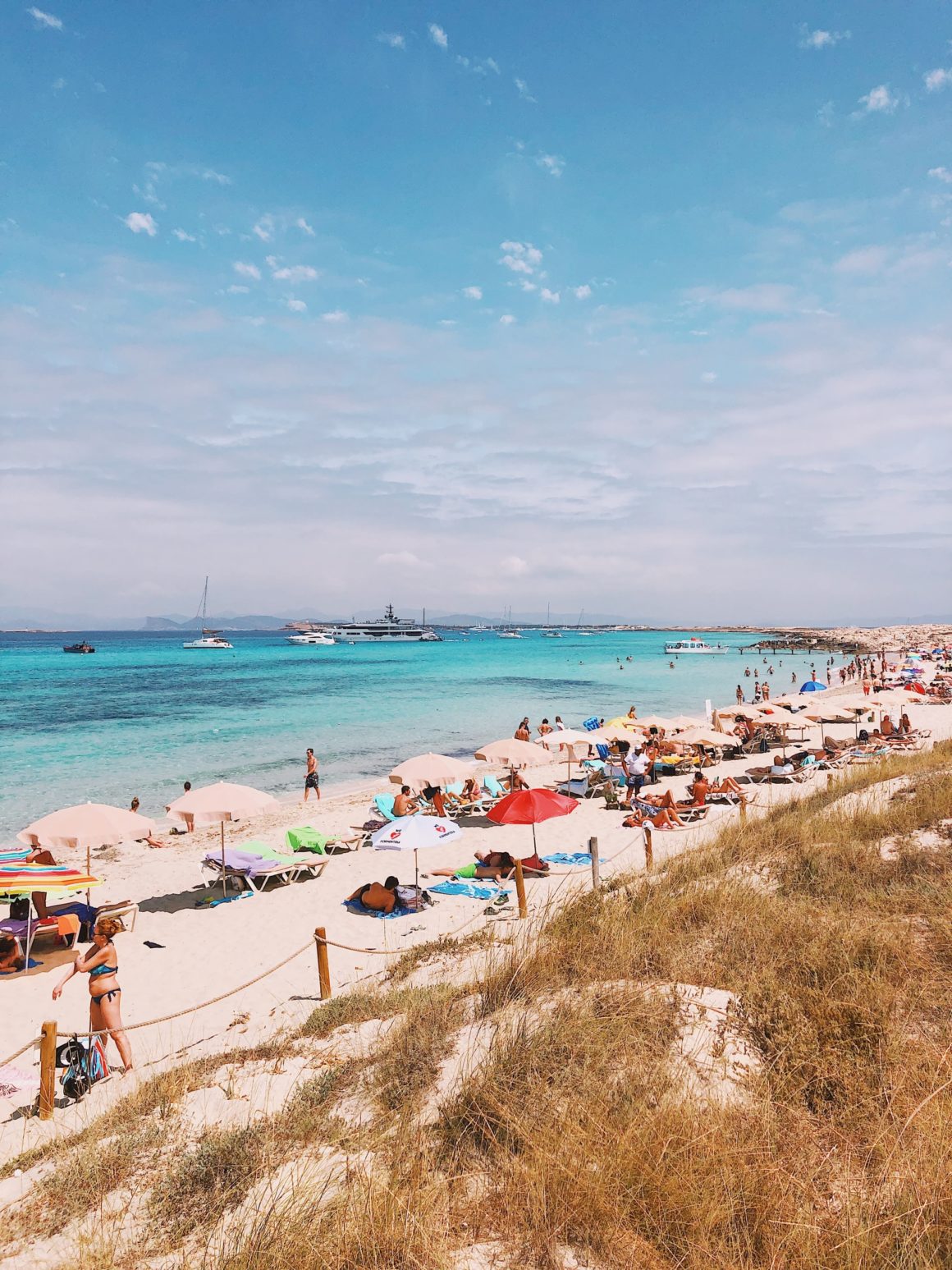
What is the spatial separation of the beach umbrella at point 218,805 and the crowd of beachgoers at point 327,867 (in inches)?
1.5

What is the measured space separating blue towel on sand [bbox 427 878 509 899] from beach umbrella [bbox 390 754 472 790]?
200 cm

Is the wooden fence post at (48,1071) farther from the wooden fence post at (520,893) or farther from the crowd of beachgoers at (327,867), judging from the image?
the wooden fence post at (520,893)

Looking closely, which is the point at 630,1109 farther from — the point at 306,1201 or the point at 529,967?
the point at 529,967

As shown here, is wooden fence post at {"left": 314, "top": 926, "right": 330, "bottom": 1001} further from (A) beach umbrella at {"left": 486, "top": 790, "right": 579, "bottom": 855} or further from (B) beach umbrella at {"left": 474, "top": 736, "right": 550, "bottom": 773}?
(B) beach umbrella at {"left": 474, "top": 736, "right": 550, "bottom": 773}

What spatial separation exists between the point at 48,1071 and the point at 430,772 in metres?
8.13

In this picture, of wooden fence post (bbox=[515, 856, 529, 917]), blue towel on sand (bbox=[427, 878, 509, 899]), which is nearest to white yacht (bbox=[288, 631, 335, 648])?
blue towel on sand (bbox=[427, 878, 509, 899])

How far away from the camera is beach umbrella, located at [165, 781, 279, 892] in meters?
10.7

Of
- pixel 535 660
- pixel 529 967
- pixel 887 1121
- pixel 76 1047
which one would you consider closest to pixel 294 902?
pixel 76 1047

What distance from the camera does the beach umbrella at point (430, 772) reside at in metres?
12.7

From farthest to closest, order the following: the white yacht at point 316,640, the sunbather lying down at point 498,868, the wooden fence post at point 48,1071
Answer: the white yacht at point 316,640
the sunbather lying down at point 498,868
the wooden fence post at point 48,1071

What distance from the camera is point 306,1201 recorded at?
307 centimetres

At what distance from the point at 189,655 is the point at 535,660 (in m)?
49.9

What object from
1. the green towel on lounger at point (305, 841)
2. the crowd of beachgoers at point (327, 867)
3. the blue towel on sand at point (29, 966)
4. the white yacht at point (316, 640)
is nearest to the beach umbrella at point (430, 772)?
the crowd of beachgoers at point (327, 867)

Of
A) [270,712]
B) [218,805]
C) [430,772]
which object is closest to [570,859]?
[430,772]
